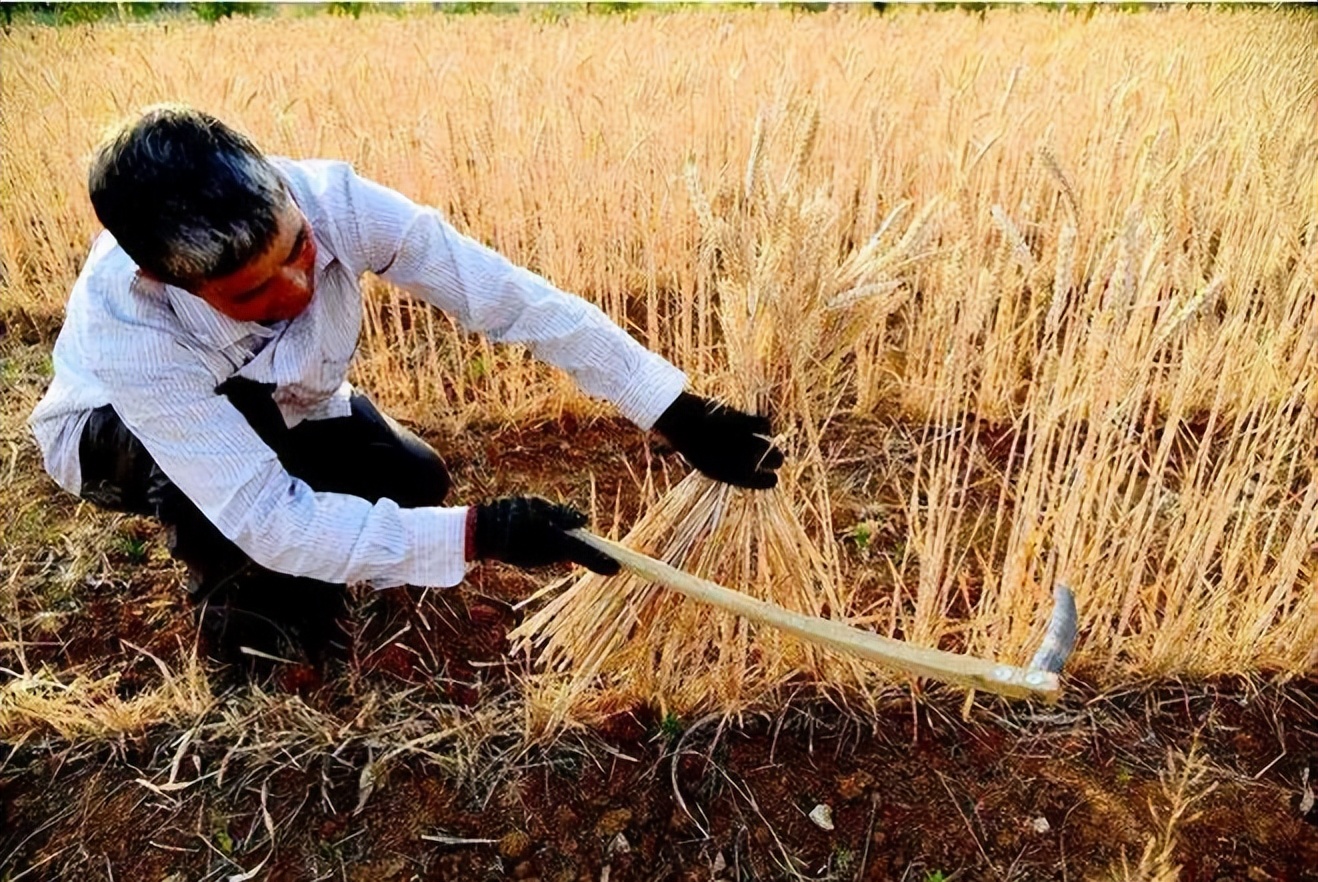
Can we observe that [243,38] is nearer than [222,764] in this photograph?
No

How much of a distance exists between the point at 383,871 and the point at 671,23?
216 inches

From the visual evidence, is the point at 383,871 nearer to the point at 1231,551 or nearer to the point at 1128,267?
the point at 1128,267

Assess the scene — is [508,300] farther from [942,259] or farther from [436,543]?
[942,259]

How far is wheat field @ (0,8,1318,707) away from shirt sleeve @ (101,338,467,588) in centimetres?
44

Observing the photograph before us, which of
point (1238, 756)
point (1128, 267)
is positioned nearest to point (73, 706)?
point (1128, 267)

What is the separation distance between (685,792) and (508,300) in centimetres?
77

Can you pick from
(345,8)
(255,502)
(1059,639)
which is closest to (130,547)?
(255,502)

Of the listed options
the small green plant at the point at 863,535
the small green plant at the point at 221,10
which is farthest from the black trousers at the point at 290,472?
the small green plant at the point at 221,10

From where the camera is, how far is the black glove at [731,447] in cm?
116

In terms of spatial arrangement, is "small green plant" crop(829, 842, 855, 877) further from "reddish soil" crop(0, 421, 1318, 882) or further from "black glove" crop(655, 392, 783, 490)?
"black glove" crop(655, 392, 783, 490)

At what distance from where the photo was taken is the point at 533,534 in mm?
1122

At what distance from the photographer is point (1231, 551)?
143 cm

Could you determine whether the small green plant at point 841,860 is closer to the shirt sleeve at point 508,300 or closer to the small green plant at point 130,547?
the shirt sleeve at point 508,300

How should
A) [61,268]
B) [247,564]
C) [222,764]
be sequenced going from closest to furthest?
[222,764]
[247,564]
[61,268]
